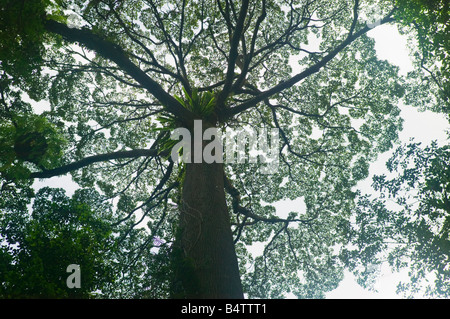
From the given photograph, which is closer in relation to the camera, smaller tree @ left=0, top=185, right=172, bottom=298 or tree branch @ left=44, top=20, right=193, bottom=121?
smaller tree @ left=0, top=185, right=172, bottom=298

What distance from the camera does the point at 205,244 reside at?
9.93 feet

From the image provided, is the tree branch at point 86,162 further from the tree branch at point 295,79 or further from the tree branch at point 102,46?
the tree branch at point 295,79

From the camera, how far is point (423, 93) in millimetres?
7527

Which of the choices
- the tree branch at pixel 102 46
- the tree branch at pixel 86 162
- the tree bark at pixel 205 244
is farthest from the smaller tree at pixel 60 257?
the tree branch at pixel 102 46

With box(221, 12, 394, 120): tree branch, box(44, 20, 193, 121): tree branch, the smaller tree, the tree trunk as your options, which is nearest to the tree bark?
the tree trunk

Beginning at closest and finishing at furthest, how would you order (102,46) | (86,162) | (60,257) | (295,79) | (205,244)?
(60,257), (205,244), (102,46), (86,162), (295,79)

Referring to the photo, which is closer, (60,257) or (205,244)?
(60,257)

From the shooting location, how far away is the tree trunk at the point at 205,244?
243cm

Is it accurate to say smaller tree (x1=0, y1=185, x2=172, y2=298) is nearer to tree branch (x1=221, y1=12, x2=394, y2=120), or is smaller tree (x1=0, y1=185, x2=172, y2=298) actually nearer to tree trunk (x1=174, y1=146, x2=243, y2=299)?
tree trunk (x1=174, y1=146, x2=243, y2=299)

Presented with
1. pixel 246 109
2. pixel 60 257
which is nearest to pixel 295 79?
pixel 246 109

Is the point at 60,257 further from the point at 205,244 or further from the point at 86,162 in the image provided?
the point at 86,162

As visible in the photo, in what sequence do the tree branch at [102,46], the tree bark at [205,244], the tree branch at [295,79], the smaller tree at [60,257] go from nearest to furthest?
the smaller tree at [60,257], the tree bark at [205,244], the tree branch at [102,46], the tree branch at [295,79]

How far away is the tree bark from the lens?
2432mm
